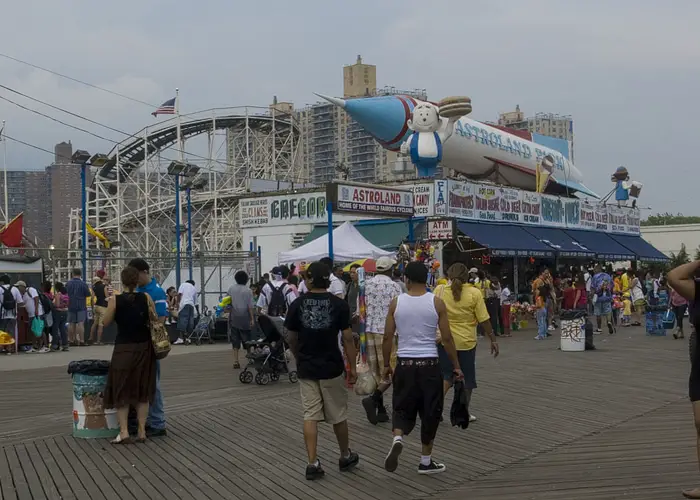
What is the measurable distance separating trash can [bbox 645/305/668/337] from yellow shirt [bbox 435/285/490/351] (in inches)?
523

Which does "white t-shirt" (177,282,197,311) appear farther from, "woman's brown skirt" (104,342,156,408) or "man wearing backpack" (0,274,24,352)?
"woman's brown skirt" (104,342,156,408)

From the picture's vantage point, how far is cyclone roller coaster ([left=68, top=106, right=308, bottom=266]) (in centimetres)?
4775

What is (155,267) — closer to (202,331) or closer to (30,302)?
(202,331)

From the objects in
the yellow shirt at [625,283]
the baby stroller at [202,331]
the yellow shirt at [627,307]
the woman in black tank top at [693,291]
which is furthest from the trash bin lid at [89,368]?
the yellow shirt at [625,283]

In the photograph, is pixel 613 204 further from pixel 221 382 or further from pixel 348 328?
pixel 348 328

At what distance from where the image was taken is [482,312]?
29.8 feet

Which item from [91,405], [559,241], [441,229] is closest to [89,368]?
[91,405]

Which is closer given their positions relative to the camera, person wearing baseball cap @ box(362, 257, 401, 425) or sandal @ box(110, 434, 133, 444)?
sandal @ box(110, 434, 133, 444)

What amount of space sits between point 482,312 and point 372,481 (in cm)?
274

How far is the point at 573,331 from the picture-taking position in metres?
17.1

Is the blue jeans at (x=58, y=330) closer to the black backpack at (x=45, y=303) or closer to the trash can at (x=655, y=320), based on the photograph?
the black backpack at (x=45, y=303)

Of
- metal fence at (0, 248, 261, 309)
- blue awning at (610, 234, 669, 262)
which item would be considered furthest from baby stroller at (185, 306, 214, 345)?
blue awning at (610, 234, 669, 262)

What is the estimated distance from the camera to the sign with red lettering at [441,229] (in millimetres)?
24266

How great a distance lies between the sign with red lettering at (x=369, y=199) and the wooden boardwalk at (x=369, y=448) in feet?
24.1
